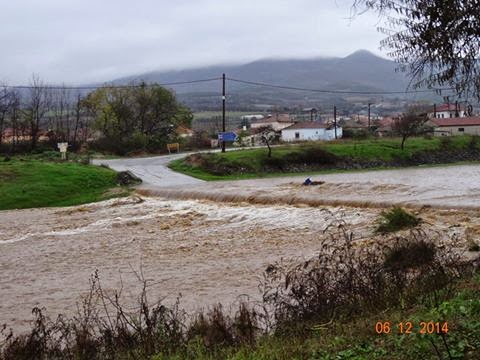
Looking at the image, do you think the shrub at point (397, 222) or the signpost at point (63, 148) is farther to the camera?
the signpost at point (63, 148)

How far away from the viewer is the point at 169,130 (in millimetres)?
64938

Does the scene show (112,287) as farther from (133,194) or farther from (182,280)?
(133,194)

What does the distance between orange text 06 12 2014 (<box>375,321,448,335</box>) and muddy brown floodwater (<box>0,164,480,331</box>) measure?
5.54 metres

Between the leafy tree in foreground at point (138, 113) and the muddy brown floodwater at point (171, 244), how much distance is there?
35425 millimetres

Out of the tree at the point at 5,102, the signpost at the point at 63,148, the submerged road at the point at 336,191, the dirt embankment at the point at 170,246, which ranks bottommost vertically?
the dirt embankment at the point at 170,246

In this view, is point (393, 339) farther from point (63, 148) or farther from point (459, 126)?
point (459, 126)

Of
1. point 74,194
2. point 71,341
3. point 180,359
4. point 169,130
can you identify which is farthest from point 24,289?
point 169,130

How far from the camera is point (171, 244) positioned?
18.7 metres

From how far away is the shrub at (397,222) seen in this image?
54.3 feet

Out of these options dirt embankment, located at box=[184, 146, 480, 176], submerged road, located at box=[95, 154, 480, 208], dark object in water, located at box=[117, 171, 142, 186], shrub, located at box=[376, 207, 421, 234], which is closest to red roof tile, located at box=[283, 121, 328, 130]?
dirt embankment, located at box=[184, 146, 480, 176]

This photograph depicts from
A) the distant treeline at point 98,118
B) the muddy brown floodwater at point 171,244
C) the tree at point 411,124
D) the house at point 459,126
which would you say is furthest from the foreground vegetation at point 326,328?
the house at point 459,126

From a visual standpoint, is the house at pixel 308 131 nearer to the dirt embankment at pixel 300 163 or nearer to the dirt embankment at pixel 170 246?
the dirt embankment at pixel 300 163

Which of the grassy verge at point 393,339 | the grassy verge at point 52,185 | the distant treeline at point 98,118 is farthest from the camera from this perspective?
the distant treeline at point 98,118

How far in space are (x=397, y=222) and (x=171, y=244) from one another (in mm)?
6652
